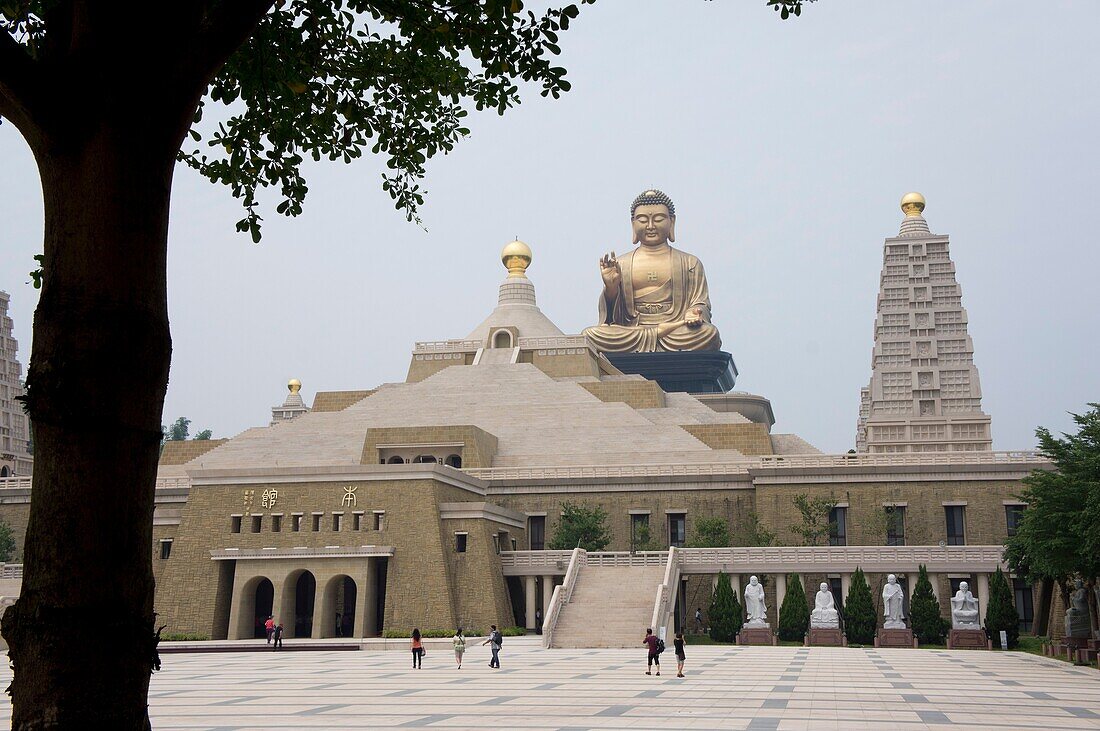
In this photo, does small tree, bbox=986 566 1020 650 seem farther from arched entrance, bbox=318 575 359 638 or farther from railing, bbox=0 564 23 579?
railing, bbox=0 564 23 579

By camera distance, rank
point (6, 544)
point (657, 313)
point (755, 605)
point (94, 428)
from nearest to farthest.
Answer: point (94, 428), point (755, 605), point (6, 544), point (657, 313)

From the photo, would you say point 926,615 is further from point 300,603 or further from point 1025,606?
point 300,603

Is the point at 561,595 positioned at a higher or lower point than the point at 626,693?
higher

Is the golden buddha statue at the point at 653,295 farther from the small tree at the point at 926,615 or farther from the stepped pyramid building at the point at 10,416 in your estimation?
the small tree at the point at 926,615

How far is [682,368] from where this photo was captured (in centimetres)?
8850

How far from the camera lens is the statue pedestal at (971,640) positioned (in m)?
39.7

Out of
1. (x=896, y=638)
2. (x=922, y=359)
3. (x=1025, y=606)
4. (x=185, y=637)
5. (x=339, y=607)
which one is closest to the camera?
(x=896, y=638)

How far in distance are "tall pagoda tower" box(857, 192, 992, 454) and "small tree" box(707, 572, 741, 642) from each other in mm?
29038

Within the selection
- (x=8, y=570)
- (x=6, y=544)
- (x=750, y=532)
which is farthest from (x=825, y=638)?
(x=6, y=544)

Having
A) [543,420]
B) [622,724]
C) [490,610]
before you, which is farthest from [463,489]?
[622,724]

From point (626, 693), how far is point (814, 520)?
28.4 meters

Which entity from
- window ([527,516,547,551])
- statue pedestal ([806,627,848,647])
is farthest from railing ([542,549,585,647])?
statue pedestal ([806,627,848,647])

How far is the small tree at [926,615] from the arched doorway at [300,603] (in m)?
21.6

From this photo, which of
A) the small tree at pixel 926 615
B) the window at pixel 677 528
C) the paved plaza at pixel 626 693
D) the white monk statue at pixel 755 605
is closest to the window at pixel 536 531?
the window at pixel 677 528
